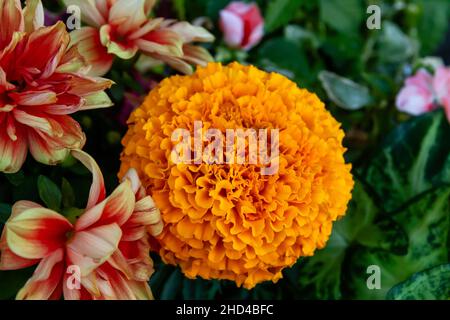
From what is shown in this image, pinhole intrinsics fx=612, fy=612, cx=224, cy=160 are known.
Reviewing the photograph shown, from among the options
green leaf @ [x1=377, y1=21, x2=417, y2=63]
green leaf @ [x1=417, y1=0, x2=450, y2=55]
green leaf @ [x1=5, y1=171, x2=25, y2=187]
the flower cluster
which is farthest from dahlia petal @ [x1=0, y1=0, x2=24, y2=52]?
green leaf @ [x1=417, y1=0, x2=450, y2=55]

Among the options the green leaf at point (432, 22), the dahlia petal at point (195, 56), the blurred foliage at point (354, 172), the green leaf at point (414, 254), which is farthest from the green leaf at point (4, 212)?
the green leaf at point (432, 22)

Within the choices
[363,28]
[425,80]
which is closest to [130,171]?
[425,80]

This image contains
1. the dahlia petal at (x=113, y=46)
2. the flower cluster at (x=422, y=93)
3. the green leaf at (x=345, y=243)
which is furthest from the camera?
the flower cluster at (x=422, y=93)

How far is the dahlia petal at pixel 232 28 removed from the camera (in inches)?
31.0

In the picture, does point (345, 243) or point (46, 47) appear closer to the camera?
point (46, 47)

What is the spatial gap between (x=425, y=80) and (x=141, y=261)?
0.48m

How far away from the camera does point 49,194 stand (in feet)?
1.68

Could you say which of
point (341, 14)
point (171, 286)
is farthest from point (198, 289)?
point (341, 14)

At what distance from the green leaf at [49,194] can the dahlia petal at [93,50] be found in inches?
4.2

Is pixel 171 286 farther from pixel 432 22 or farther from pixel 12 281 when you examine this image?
pixel 432 22

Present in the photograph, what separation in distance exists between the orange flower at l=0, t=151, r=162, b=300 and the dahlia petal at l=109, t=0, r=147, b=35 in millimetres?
140

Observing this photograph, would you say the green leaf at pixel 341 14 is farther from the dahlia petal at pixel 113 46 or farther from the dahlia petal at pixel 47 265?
the dahlia petal at pixel 47 265

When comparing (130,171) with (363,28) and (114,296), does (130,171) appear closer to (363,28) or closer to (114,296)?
(114,296)

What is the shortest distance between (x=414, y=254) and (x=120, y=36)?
1.26ft
